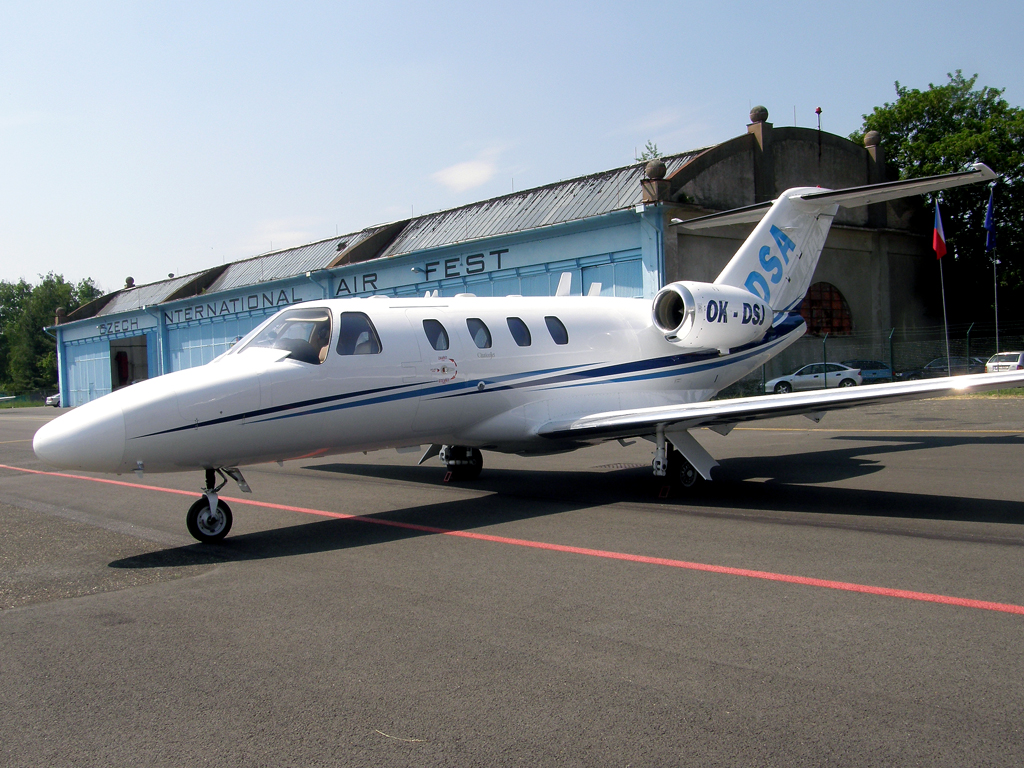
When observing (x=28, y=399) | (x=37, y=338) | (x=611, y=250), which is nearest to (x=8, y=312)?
(x=37, y=338)

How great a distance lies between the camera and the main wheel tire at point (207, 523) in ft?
26.8

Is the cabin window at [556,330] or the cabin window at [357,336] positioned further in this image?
the cabin window at [556,330]

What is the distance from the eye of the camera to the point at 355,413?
29.8ft

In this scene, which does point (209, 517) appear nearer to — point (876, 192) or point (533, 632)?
point (533, 632)

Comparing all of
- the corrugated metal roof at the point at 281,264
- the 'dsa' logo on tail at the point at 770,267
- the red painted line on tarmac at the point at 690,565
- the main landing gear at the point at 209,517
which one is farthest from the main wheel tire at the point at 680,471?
the corrugated metal roof at the point at 281,264

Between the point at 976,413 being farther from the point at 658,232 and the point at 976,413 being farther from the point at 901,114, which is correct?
the point at 901,114

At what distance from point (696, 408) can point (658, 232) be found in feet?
59.2

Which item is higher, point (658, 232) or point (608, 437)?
point (658, 232)

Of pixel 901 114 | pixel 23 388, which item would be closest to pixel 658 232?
pixel 901 114

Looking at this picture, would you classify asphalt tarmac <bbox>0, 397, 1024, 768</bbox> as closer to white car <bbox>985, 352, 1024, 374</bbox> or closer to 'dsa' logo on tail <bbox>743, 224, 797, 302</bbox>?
'dsa' logo on tail <bbox>743, 224, 797, 302</bbox>

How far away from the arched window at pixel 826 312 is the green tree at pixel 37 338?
101017mm

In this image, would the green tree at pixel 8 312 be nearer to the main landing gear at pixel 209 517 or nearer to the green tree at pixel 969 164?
the green tree at pixel 969 164

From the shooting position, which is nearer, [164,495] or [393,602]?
[393,602]

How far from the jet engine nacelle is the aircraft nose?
301 inches
